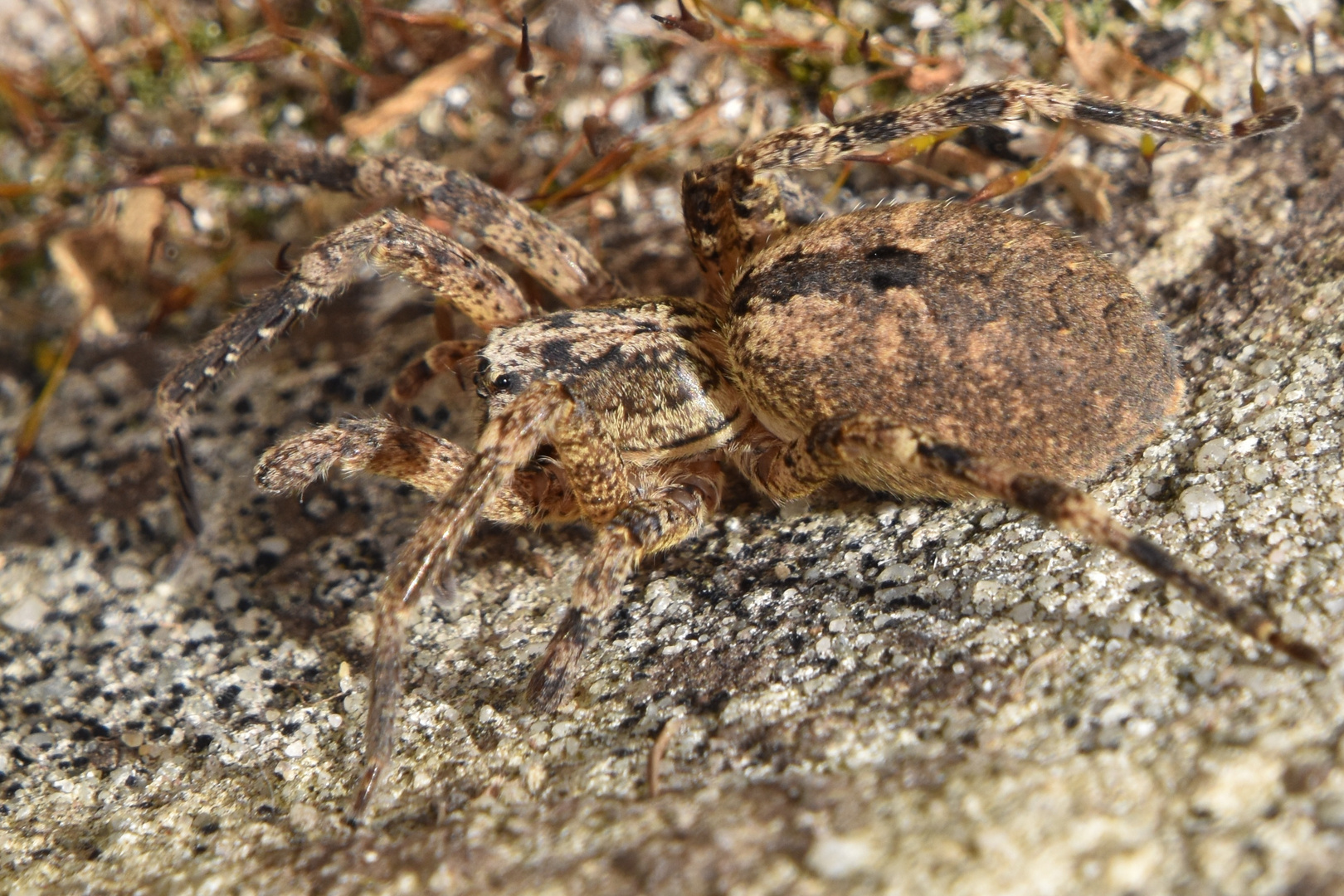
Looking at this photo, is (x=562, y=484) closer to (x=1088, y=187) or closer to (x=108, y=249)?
(x=1088, y=187)

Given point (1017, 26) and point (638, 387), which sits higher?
point (1017, 26)

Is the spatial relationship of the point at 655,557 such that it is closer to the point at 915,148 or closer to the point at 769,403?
the point at 769,403

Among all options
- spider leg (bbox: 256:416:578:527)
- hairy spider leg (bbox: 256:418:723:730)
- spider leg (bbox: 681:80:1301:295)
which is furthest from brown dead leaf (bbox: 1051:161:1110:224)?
spider leg (bbox: 256:416:578:527)

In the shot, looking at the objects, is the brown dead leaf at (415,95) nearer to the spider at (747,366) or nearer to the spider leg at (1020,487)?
the spider at (747,366)

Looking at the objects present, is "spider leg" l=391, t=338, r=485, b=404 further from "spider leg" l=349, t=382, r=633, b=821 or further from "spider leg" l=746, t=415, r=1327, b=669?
"spider leg" l=746, t=415, r=1327, b=669

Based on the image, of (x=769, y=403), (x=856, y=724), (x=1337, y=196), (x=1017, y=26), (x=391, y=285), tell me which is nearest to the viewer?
(x=856, y=724)

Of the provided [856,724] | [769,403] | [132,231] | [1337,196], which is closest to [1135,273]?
[1337,196]
